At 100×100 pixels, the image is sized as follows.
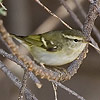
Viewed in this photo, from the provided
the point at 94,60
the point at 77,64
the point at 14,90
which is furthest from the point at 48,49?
the point at 94,60

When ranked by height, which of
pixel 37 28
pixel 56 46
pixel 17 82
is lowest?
pixel 37 28

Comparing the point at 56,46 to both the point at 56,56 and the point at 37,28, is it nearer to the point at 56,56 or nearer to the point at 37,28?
the point at 56,56

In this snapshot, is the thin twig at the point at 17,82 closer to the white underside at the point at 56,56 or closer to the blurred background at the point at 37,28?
the white underside at the point at 56,56

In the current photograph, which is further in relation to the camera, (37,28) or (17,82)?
(37,28)

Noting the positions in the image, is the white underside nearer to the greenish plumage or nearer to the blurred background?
the greenish plumage

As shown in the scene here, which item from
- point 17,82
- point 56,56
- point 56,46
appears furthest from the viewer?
point 56,46

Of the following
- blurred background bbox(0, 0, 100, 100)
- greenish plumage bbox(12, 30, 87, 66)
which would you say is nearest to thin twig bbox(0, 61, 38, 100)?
greenish plumage bbox(12, 30, 87, 66)

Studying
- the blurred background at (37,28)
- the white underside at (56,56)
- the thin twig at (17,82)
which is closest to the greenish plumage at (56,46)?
the white underside at (56,56)

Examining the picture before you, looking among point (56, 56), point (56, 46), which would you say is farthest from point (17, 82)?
point (56, 46)
